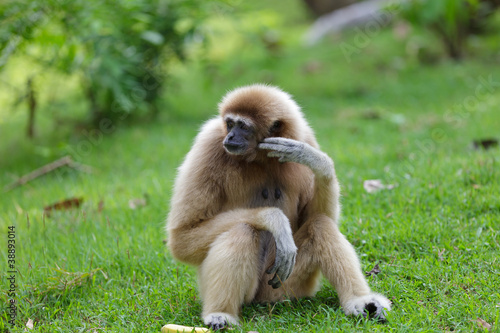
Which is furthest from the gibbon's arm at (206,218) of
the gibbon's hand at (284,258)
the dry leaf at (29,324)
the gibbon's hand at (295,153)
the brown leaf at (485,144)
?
the brown leaf at (485,144)

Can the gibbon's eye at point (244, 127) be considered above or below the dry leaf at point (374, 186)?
above

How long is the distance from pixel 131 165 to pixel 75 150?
121 cm

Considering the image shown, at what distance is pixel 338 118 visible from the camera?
34.5 feet

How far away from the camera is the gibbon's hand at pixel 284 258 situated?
4.01 m

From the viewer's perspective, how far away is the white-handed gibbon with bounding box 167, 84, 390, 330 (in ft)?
13.3

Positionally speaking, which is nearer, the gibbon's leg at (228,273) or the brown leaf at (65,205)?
the gibbon's leg at (228,273)

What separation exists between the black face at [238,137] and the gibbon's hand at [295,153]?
0.46 ft

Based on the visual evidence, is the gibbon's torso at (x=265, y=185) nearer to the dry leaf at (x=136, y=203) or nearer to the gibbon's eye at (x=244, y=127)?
the gibbon's eye at (x=244, y=127)

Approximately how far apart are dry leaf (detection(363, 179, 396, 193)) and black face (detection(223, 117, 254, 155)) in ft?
8.17

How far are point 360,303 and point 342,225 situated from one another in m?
1.62

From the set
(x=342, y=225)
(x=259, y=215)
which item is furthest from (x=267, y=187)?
(x=342, y=225)

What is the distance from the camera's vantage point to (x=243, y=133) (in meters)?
4.29

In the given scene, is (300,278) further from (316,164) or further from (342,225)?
(342,225)

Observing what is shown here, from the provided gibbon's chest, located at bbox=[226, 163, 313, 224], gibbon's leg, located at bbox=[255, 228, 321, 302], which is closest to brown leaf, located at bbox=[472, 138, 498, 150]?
gibbon's chest, located at bbox=[226, 163, 313, 224]
